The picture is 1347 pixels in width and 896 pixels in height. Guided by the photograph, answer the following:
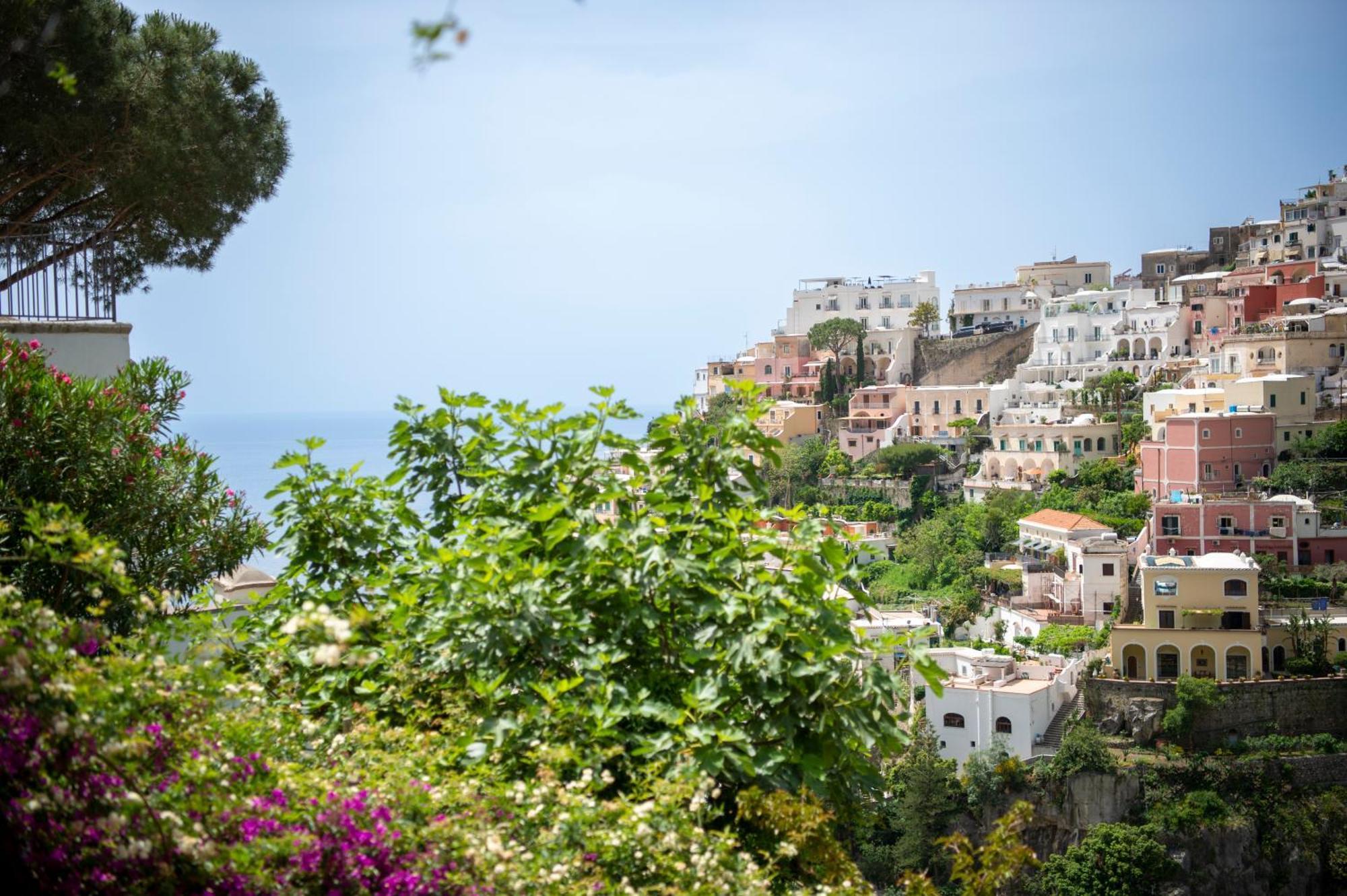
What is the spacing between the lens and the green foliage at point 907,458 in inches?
1699

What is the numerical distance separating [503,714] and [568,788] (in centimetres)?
51

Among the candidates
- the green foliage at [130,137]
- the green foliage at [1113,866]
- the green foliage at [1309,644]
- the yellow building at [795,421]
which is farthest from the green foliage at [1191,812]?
the yellow building at [795,421]

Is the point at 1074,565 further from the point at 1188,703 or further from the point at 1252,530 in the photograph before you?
the point at 1188,703

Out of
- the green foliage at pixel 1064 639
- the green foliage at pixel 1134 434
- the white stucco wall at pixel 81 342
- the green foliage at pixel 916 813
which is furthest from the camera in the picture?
the green foliage at pixel 1134 434

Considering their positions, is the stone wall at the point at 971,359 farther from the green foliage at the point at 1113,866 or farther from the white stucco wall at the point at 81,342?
the white stucco wall at the point at 81,342

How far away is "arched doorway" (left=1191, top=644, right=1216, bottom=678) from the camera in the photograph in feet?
86.4

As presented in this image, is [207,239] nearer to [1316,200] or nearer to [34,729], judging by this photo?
[34,729]

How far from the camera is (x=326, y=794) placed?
286 cm

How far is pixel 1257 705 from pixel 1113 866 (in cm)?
550

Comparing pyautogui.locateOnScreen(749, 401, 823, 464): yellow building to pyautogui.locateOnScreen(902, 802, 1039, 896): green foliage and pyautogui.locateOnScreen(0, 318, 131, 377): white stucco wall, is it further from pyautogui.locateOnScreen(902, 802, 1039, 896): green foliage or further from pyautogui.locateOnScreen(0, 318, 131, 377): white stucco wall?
pyautogui.locateOnScreen(902, 802, 1039, 896): green foliage

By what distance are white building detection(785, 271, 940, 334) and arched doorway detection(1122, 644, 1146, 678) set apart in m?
31.0

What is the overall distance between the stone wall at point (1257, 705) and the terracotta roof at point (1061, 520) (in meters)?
7.36

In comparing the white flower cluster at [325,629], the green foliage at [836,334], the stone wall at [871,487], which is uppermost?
the green foliage at [836,334]

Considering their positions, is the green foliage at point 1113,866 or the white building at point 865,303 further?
the white building at point 865,303
